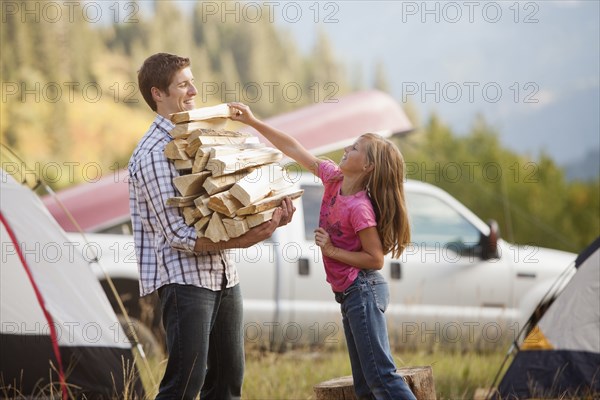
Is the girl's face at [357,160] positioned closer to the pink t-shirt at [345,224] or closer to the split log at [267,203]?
the pink t-shirt at [345,224]

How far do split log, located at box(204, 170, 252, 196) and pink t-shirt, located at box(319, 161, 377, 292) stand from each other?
49 cm

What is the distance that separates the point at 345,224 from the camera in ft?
14.3

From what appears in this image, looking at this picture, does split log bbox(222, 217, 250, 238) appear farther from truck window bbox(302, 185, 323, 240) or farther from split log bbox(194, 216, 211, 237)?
truck window bbox(302, 185, 323, 240)

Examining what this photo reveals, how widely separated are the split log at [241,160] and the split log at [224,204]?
3.8 inches

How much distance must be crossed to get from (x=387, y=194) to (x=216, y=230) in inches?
32.2

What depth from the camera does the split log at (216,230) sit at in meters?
4.02

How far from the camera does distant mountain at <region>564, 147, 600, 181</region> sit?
70.4ft

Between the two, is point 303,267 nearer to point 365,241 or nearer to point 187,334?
point 365,241

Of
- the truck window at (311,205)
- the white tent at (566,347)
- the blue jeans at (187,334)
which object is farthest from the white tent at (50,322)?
the truck window at (311,205)

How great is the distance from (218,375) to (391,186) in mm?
1137

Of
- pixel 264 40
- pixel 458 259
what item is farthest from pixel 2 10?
pixel 458 259

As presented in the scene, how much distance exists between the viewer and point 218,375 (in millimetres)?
4371

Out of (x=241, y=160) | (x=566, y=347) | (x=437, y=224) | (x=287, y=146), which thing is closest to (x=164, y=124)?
(x=241, y=160)

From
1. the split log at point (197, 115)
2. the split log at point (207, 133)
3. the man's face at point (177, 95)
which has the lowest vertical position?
the split log at point (207, 133)
